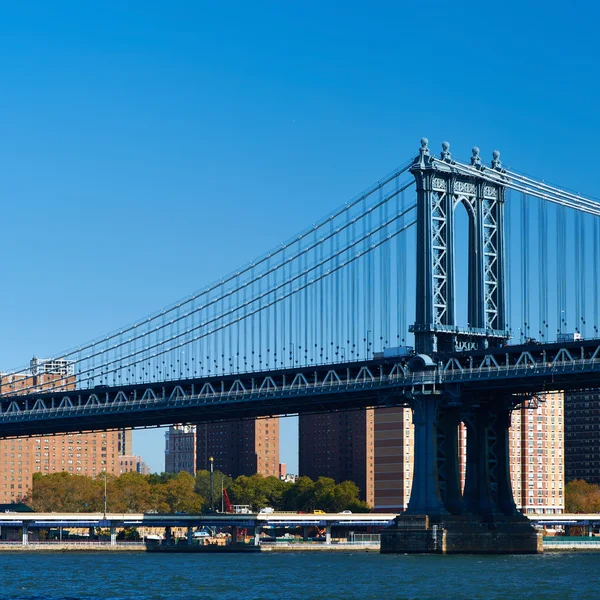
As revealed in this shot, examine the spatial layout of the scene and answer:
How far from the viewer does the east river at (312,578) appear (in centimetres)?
7694

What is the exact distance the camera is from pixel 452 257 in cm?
11494

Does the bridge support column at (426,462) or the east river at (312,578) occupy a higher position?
the bridge support column at (426,462)

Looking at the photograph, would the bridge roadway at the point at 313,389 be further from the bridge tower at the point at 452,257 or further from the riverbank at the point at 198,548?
the riverbank at the point at 198,548

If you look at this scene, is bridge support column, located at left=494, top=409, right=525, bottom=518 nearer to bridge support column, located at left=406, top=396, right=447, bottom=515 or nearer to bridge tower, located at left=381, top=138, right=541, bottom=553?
bridge tower, located at left=381, top=138, right=541, bottom=553

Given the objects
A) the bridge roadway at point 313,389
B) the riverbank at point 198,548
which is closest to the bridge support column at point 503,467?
the bridge roadway at point 313,389

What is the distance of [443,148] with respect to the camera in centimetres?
11794

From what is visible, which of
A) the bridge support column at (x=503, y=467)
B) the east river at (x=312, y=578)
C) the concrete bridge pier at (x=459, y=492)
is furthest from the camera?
the bridge support column at (x=503, y=467)

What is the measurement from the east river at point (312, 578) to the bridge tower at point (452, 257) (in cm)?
1573

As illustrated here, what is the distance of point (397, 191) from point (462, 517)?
24702 millimetres

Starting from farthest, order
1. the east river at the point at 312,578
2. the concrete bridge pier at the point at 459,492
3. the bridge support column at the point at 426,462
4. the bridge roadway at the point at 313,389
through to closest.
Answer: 1. the bridge support column at the point at 426,462
2. the concrete bridge pier at the point at 459,492
3. the bridge roadway at the point at 313,389
4. the east river at the point at 312,578

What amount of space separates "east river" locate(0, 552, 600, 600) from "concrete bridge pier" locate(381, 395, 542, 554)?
7.48 ft

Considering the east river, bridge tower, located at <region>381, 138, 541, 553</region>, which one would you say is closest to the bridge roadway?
bridge tower, located at <region>381, 138, 541, 553</region>

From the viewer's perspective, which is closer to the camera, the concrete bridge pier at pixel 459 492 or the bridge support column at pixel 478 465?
the concrete bridge pier at pixel 459 492

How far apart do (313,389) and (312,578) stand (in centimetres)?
3177
